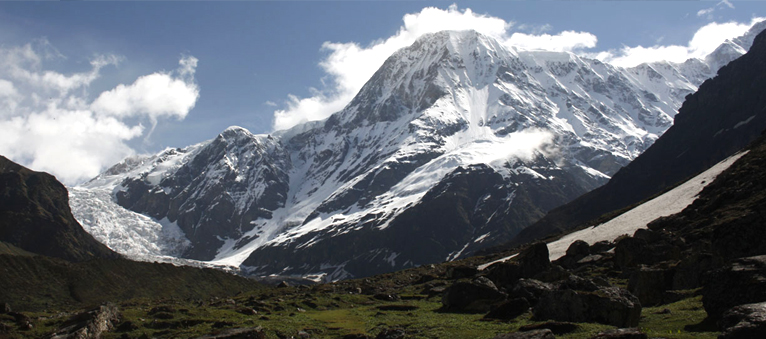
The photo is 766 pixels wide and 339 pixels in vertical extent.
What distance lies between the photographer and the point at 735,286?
28.2m

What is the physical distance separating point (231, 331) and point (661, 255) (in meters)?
47.4

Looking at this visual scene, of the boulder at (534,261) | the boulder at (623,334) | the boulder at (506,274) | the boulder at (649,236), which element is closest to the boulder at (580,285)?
the boulder at (623,334)

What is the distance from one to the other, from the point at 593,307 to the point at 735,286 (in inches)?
306

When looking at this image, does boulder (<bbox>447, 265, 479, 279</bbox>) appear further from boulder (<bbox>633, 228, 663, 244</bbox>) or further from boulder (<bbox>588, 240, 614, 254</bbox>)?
boulder (<bbox>633, 228, 663, 244</bbox>)

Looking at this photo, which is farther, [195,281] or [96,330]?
[195,281]

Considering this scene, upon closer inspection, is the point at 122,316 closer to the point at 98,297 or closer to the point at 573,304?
the point at 573,304

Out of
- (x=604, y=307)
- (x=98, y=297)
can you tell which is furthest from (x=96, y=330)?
(x=98, y=297)

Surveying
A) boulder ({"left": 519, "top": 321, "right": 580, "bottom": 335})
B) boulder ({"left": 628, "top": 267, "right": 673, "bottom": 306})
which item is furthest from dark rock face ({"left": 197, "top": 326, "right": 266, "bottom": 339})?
boulder ({"left": 628, "top": 267, "right": 673, "bottom": 306})

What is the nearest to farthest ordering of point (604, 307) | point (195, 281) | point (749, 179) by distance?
1. point (604, 307)
2. point (749, 179)
3. point (195, 281)

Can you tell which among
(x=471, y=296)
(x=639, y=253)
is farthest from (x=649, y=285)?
(x=639, y=253)

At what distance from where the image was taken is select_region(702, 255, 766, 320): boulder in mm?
27062

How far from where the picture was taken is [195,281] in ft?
577

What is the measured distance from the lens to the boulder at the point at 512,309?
39031 millimetres

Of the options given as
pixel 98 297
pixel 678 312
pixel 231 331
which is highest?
pixel 98 297
